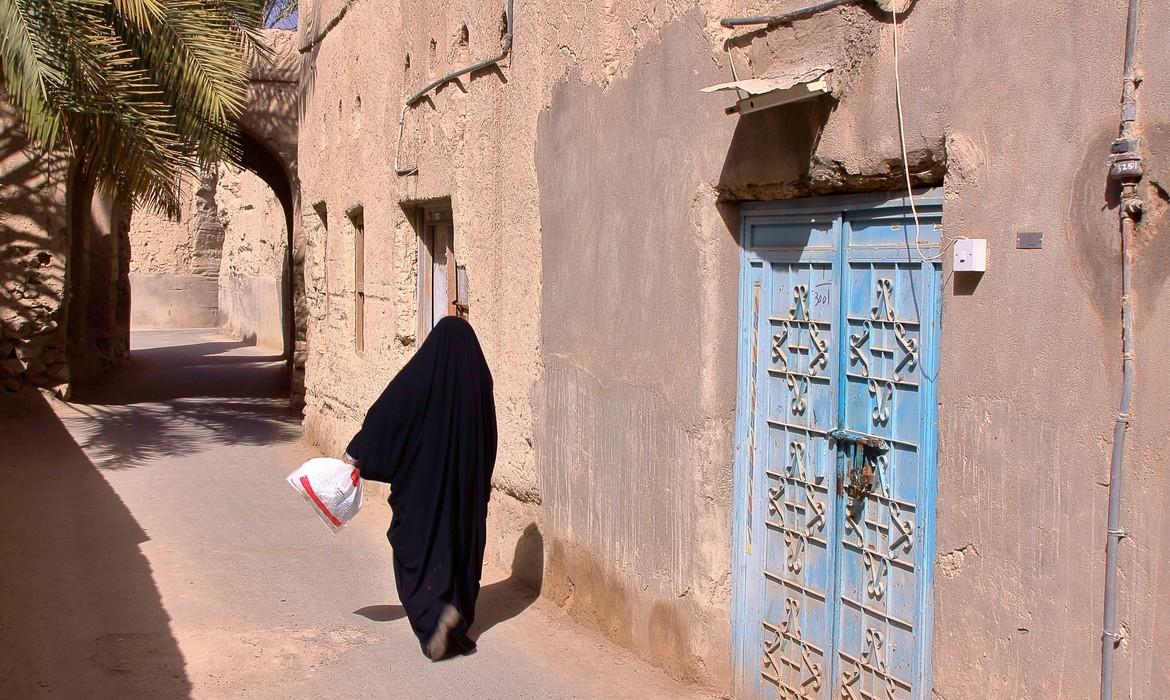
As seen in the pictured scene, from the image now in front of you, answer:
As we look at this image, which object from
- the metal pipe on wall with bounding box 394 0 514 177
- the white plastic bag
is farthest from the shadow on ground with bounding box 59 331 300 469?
the white plastic bag

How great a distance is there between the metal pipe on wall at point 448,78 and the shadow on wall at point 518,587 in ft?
8.17

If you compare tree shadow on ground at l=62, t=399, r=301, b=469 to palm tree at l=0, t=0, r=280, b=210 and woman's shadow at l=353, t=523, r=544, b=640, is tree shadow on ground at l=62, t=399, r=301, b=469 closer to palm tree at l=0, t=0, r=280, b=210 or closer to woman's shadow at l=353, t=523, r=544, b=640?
palm tree at l=0, t=0, r=280, b=210

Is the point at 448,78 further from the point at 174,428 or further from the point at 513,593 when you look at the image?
the point at 174,428

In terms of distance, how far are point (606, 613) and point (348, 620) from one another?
135 cm

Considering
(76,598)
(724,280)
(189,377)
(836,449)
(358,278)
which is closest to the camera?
(836,449)

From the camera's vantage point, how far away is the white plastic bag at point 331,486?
5.42 m

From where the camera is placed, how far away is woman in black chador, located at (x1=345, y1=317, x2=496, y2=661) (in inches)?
215

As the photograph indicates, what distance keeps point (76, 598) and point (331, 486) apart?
6.11ft

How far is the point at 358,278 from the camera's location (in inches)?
408

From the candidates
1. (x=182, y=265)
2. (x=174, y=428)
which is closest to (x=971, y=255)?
(x=174, y=428)

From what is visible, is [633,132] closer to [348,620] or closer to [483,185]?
[483,185]

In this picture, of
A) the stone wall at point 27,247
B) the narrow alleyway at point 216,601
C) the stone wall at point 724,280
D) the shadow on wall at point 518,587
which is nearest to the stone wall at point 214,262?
the stone wall at point 27,247

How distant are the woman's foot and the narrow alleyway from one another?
0.22ft

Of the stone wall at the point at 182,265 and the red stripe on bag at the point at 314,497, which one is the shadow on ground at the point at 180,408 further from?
the stone wall at the point at 182,265
